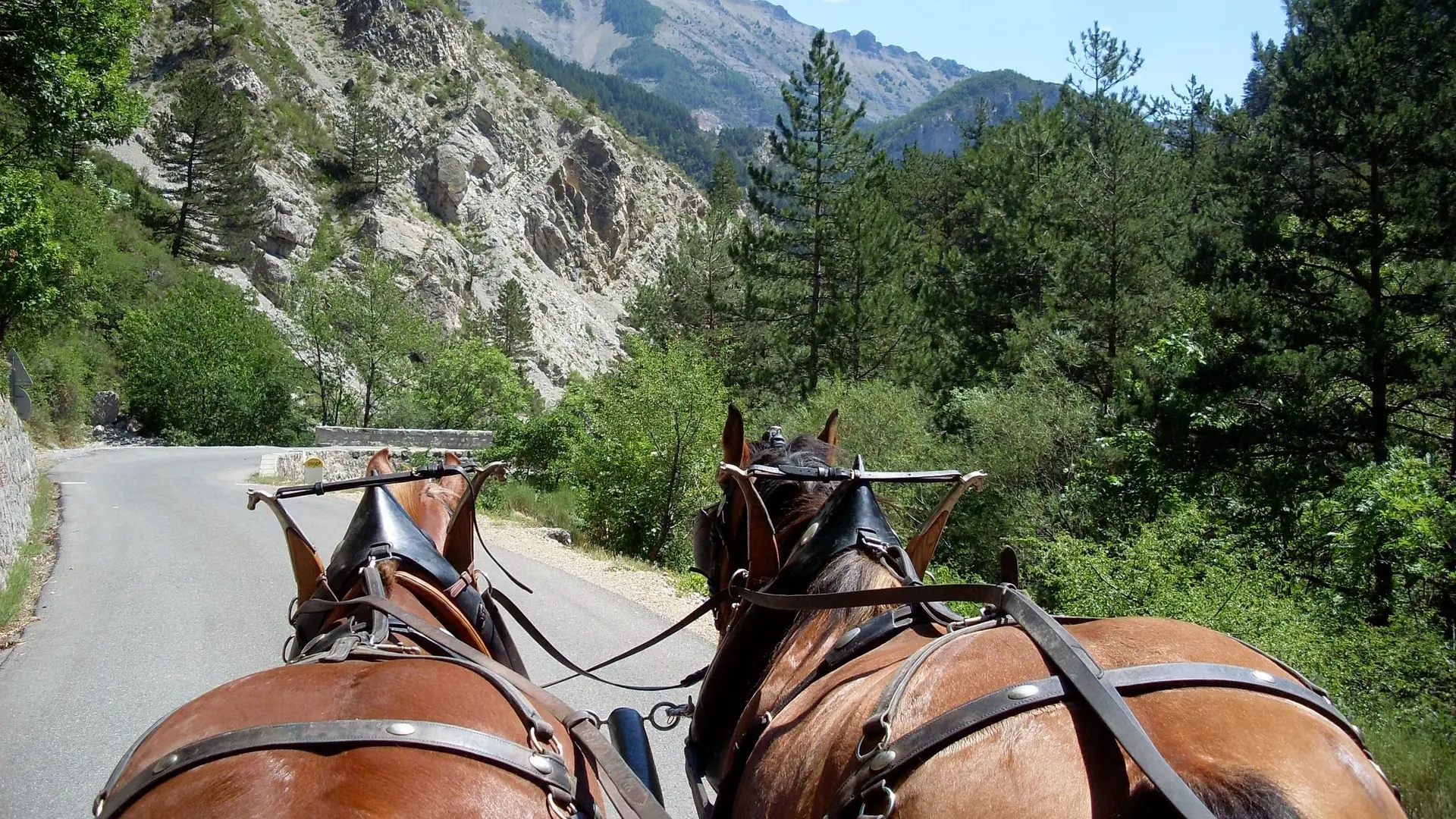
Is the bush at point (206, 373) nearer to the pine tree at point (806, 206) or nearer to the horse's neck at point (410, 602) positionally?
the pine tree at point (806, 206)

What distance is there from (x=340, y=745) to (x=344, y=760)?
42 mm

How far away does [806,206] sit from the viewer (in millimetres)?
26656

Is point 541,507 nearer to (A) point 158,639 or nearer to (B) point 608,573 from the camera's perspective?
(B) point 608,573

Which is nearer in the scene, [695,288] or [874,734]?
[874,734]

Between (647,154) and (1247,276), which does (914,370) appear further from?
(647,154)

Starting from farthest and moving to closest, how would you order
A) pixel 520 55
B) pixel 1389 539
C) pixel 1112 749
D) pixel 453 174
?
pixel 520 55 < pixel 453 174 < pixel 1389 539 < pixel 1112 749

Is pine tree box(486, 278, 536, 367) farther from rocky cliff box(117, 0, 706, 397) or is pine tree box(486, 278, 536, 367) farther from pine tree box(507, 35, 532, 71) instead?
pine tree box(507, 35, 532, 71)

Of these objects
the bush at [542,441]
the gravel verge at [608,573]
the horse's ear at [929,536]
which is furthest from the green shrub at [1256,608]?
the bush at [542,441]

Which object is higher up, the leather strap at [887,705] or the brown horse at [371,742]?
the leather strap at [887,705]

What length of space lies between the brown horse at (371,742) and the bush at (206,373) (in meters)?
37.8

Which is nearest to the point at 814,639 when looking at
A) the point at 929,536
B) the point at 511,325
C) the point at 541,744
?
the point at 929,536

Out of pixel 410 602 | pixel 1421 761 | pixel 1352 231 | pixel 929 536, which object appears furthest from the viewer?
pixel 1352 231

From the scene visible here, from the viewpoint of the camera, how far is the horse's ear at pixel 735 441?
340 centimetres

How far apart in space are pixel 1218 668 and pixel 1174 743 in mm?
230
